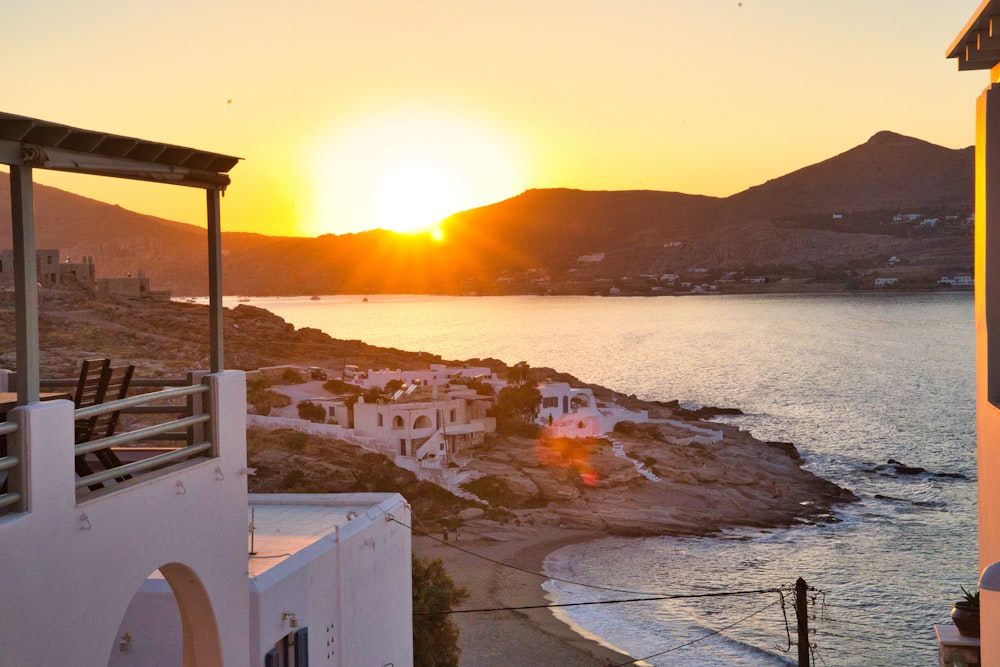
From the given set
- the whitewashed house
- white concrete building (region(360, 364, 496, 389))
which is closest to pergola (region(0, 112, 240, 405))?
the whitewashed house

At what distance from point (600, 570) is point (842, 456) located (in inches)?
1221

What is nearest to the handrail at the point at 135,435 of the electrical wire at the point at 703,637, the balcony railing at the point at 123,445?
the balcony railing at the point at 123,445

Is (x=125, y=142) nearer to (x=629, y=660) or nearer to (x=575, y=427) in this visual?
(x=629, y=660)

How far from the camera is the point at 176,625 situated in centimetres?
798

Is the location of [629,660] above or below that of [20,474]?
below

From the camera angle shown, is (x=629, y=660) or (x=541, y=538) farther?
(x=541, y=538)

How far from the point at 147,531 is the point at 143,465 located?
37 cm

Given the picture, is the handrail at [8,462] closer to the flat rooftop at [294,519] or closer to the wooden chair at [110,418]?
the wooden chair at [110,418]

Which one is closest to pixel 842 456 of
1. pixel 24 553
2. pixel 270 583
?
pixel 270 583

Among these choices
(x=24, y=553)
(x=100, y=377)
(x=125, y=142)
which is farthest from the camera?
(x=100, y=377)

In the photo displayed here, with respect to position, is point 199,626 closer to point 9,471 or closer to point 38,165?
point 9,471

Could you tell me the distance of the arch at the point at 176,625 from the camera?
245 inches

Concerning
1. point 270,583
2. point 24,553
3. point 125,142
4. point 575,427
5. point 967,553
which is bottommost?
point 967,553

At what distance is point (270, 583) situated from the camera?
798cm
